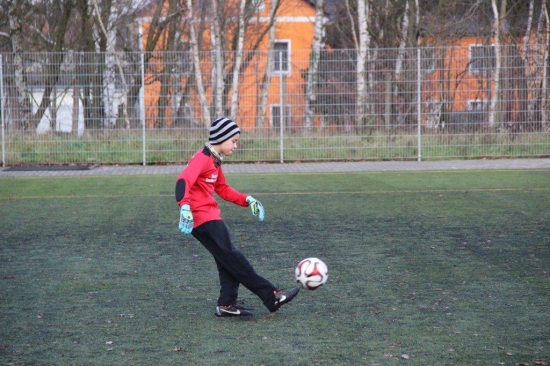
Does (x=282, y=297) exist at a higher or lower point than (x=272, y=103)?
lower

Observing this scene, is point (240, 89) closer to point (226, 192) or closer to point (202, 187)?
point (226, 192)

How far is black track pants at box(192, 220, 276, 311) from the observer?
646 cm

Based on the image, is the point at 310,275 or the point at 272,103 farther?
the point at 272,103

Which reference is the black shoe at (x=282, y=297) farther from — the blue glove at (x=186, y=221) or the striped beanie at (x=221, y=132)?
the striped beanie at (x=221, y=132)

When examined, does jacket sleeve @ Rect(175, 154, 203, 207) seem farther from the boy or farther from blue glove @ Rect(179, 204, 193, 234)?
blue glove @ Rect(179, 204, 193, 234)

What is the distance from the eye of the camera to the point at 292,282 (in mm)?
7672

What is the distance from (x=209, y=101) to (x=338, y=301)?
43.7 feet

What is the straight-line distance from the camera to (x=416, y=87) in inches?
770

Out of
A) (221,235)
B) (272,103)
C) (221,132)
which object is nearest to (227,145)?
(221,132)

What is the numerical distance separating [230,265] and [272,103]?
13.6 meters

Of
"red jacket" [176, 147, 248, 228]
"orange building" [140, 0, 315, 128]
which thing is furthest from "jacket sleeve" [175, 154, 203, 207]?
"orange building" [140, 0, 315, 128]

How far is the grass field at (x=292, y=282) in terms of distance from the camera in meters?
5.58

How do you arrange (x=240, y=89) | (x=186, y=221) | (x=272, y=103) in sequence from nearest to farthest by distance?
1. (x=186, y=221)
2. (x=240, y=89)
3. (x=272, y=103)

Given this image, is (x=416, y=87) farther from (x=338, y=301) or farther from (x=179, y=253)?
(x=338, y=301)
